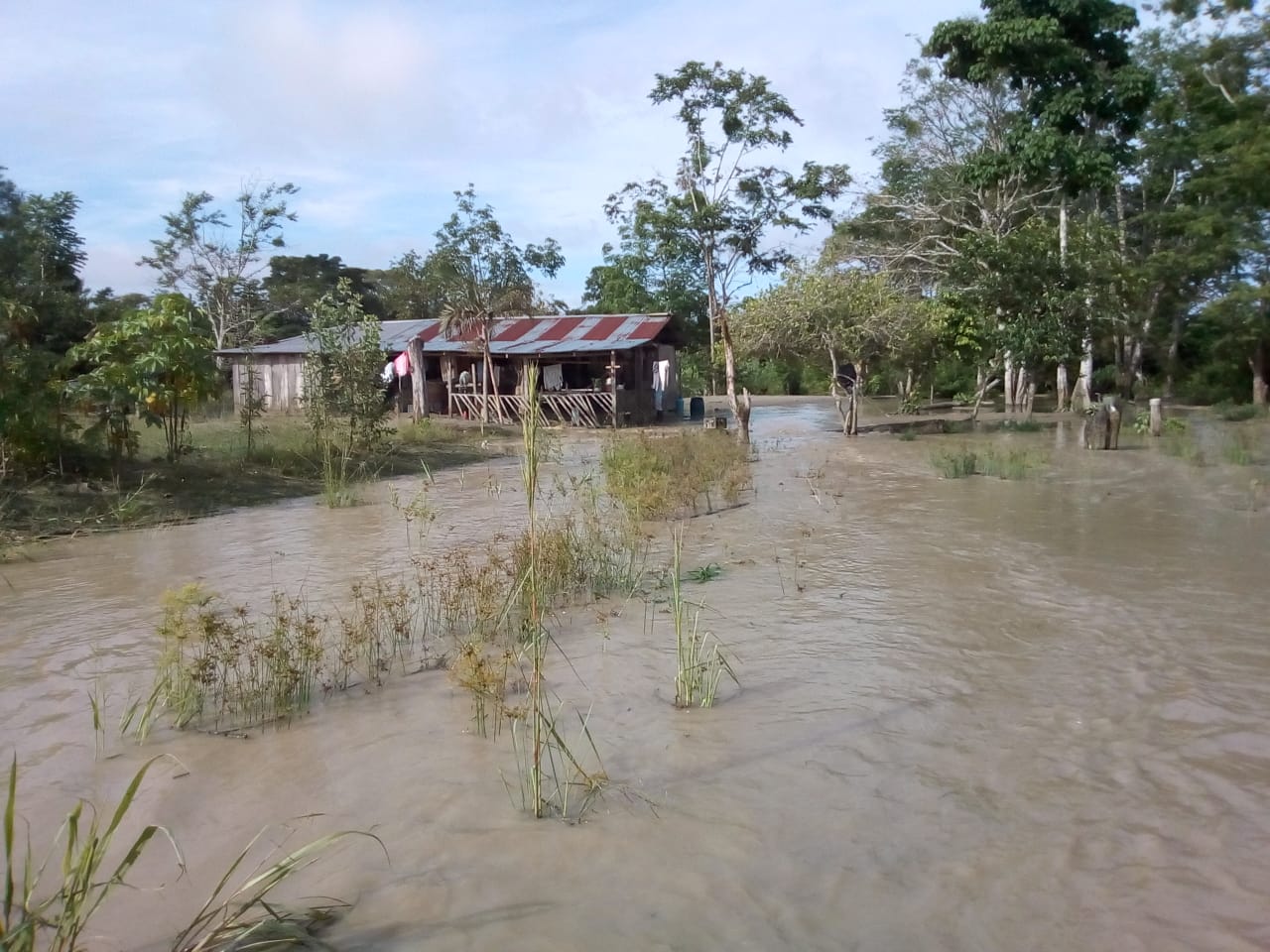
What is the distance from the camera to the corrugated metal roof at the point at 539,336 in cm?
2464

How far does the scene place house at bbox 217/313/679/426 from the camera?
2481cm

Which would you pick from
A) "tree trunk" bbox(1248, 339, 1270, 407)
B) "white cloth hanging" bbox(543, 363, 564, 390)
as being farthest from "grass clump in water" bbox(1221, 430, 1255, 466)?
"white cloth hanging" bbox(543, 363, 564, 390)

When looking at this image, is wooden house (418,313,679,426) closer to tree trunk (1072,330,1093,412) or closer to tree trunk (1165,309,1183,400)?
tree trunk (1072,330,1093,412)

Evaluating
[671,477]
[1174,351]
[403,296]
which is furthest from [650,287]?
[671,477]

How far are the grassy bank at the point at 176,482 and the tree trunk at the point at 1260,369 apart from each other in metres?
20.5

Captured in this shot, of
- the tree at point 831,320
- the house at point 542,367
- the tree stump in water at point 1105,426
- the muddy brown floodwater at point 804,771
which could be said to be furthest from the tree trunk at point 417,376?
the muddy brown floodwater at point 804,771

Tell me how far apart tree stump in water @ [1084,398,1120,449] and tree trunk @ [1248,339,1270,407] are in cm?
1109

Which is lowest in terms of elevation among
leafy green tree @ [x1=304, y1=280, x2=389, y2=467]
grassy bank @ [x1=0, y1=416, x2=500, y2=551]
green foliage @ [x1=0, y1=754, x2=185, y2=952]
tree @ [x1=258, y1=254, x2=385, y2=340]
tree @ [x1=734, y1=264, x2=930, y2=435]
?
green foliage @ [x1=0, y1=754, x2=185, y2=952]

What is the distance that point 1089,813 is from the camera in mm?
3729

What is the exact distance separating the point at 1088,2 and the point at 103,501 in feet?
63.9

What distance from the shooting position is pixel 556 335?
26.2m

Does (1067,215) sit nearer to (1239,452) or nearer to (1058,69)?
(1058,69)

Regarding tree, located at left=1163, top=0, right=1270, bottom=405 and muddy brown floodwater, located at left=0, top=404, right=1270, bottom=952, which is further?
tree, located at left=1163, top=0, right=1270, bottom=405

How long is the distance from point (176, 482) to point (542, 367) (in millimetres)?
15780
